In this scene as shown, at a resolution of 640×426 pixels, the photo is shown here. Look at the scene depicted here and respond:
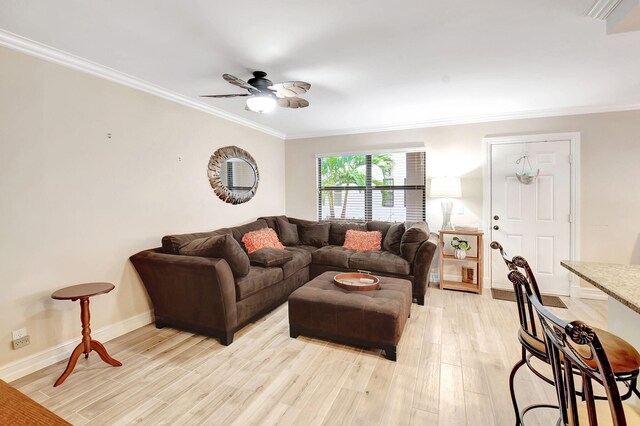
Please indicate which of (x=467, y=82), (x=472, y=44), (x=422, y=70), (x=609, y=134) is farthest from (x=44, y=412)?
(x=609, y=134)

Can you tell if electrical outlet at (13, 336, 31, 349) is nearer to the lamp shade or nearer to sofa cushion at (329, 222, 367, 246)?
sofa cushion at (329, 222, 367, 246)

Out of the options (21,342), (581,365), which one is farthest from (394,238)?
(21,342)

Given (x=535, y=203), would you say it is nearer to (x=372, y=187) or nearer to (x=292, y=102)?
(x=372, y=187)

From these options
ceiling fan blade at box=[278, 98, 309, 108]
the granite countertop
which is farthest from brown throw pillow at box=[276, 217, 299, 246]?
the granite countertop

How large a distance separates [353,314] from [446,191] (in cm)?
251

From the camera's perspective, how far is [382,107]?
12.5 feet

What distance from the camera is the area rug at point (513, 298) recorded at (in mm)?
3602

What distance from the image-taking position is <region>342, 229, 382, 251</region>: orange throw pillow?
4.34 meters

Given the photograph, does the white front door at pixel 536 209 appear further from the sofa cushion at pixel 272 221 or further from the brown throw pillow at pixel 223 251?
the brown throw pillow at pixel 223 251

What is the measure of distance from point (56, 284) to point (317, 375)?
222 cm

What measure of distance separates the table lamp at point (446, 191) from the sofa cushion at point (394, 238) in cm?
64

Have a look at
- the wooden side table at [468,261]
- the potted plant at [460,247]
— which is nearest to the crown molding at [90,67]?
the wooden side table at [468,261]

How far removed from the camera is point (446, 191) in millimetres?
4125

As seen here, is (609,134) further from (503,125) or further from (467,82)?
(467,82)
